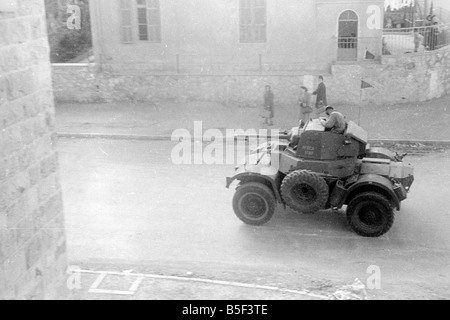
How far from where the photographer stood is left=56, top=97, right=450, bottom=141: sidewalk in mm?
15617

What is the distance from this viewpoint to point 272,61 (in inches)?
747

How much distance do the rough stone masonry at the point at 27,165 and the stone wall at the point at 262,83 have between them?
1361 cm

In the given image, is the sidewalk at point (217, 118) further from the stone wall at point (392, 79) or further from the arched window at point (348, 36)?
the arched window at point (348, 36)

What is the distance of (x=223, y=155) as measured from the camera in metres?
13.9

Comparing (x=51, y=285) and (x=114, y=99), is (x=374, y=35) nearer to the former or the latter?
(x=114, y=99)

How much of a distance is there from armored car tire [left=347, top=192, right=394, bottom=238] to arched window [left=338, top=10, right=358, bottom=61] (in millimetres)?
9973

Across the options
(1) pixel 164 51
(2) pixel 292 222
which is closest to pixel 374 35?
(1) pixel 164 51

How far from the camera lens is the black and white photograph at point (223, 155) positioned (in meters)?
4.88

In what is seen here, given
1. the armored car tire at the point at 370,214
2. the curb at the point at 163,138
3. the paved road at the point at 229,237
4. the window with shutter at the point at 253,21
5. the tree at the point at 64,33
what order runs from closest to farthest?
the paved road at the point at 229,237
the armored car tire at the point at 370,214
the curb at the point at 163,138
the window with shutter at the point at 253,21
the tree at the point at 64,33

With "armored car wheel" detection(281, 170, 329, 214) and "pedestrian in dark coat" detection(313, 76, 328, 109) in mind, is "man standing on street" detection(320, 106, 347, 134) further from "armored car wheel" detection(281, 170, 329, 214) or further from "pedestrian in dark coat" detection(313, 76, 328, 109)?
"pedestrian in dark coat" detection(313, 76, 328, 109)

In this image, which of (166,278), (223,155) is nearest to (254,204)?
(166,278)

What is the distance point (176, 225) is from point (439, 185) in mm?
5277

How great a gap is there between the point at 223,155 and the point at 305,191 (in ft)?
15.4

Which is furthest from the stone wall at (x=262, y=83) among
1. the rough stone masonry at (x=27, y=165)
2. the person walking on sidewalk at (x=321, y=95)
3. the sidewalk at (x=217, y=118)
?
the rough stone masonry at (x=27, y=165)
